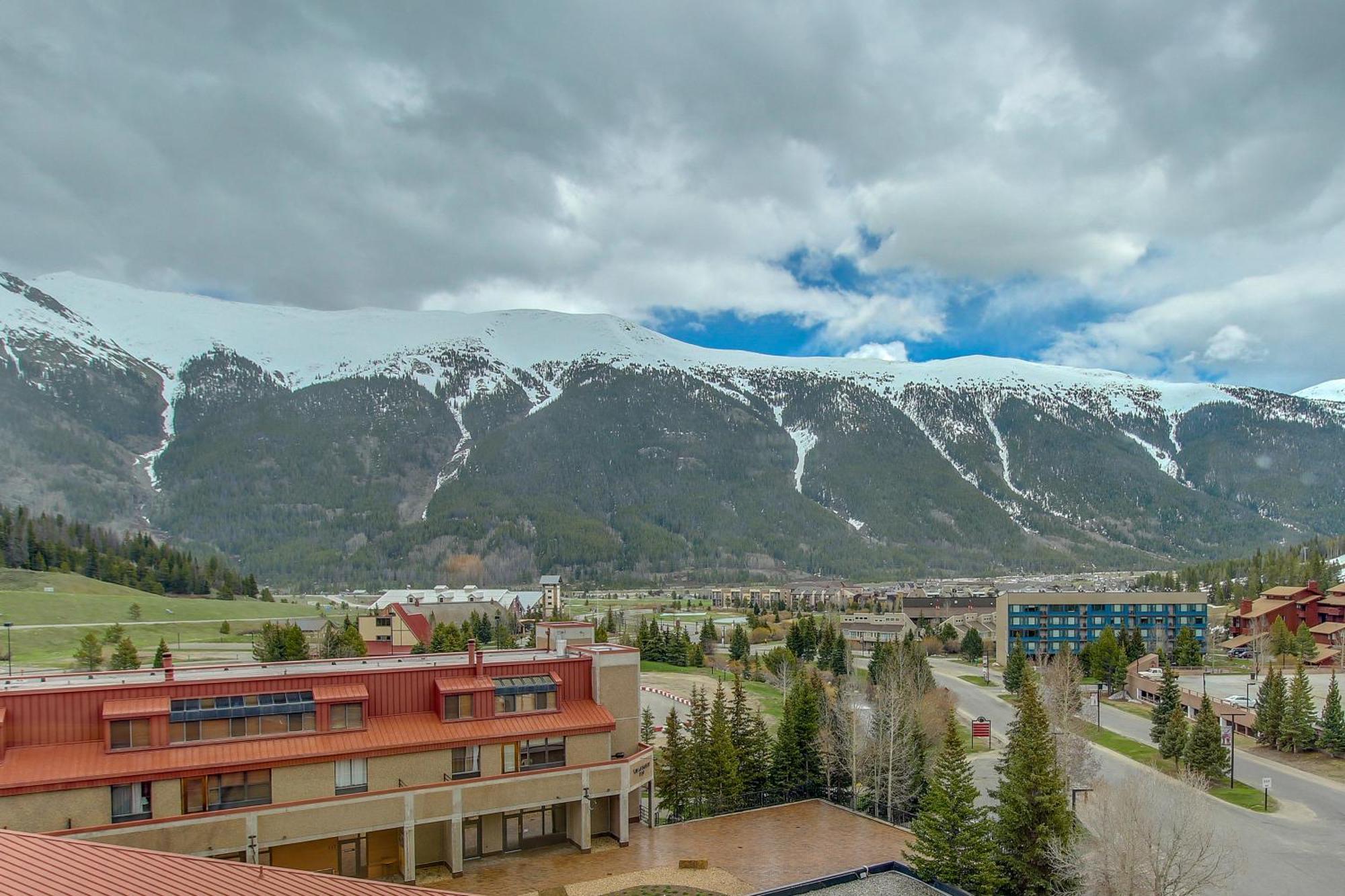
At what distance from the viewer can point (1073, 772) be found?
38438 millimetres

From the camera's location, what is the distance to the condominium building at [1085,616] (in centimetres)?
10412

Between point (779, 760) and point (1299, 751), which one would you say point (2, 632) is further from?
point (1299, 751)

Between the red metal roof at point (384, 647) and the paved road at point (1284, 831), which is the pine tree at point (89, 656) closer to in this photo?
the red metal roof at point (384, 647)

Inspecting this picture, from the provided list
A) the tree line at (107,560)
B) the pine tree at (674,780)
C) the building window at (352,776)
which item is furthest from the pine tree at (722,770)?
the tree line at (107,560)

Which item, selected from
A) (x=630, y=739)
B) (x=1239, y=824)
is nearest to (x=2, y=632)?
(x=630, y=739)

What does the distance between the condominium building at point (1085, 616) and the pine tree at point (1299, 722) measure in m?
49.8

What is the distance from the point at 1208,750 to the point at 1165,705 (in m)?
12.1

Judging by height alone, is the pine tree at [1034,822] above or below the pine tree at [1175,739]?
above

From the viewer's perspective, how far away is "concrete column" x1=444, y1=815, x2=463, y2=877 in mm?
28891

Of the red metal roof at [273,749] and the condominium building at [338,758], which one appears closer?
the red metal roof at [273,749]

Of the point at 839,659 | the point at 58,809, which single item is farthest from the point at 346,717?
the point at 839,659

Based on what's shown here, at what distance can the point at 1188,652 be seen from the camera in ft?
282

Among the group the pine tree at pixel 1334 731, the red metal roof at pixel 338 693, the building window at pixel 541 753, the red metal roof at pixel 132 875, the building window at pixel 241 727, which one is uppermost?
the red metal roof at pixel 132 875

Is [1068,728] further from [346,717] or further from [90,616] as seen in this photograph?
[90,616]
